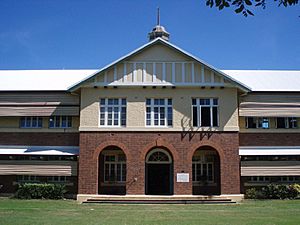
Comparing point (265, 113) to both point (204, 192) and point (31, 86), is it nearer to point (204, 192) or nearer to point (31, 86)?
point (204, 192)

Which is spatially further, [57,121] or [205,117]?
[57,121]

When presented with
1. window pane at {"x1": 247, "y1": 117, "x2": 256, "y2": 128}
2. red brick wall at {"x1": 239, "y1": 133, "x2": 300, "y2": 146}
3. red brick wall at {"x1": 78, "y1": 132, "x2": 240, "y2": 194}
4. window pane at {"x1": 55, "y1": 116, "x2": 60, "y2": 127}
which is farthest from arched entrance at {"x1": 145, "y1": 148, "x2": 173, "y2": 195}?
window pane at {"x1": 55, "y1": 116, "x2": 60, "y2": 127}

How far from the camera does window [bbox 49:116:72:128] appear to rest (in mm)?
27062

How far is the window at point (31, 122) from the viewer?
27.2 meters

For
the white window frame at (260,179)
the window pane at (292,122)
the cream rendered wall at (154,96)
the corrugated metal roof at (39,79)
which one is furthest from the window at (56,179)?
the window pane at (292,122)

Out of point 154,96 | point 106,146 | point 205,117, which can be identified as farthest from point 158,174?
point 154,96

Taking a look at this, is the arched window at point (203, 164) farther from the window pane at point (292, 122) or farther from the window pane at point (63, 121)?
the window pane at point (63, 121)

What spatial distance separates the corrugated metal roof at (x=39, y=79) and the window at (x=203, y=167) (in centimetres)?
997

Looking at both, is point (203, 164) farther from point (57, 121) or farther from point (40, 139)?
point (40, 139)

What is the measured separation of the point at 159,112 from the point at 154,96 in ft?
3.44

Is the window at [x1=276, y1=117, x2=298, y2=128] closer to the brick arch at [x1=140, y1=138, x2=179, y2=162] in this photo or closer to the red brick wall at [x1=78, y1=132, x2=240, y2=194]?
the red brick wall at [x1=78, y1=132, x2=240, y2=194]

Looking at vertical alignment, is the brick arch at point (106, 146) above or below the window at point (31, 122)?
below

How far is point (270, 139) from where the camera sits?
2677 centimetres

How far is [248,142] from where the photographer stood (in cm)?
2673
